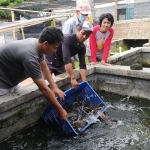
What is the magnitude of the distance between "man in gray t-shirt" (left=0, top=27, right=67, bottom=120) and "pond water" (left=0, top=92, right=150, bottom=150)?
0.63m

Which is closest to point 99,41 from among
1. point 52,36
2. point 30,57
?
point 52,36

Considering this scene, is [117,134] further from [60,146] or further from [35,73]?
[35,73]

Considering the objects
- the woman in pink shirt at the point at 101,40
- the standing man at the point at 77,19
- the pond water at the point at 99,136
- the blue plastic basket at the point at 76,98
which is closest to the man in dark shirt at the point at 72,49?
the blue plastic basket at the point at 76,98

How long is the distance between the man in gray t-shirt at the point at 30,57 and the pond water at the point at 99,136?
0.63 meters

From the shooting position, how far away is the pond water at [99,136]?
11.5ft

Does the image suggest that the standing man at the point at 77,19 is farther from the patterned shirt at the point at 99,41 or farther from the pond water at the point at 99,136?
the pond water at the point at 99,136

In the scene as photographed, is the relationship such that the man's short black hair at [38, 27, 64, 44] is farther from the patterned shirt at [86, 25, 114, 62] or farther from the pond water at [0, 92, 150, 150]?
the patterned shirt at [86, 25, 114, 62]

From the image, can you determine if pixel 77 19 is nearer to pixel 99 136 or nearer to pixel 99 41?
pixel 99 41

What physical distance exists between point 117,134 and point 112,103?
124cm

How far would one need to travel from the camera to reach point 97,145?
11.5 ft

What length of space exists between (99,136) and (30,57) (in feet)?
5.75

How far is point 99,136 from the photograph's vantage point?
372cm

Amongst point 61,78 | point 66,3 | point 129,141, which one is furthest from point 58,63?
point 66,3

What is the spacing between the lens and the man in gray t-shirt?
2916 millimetres
